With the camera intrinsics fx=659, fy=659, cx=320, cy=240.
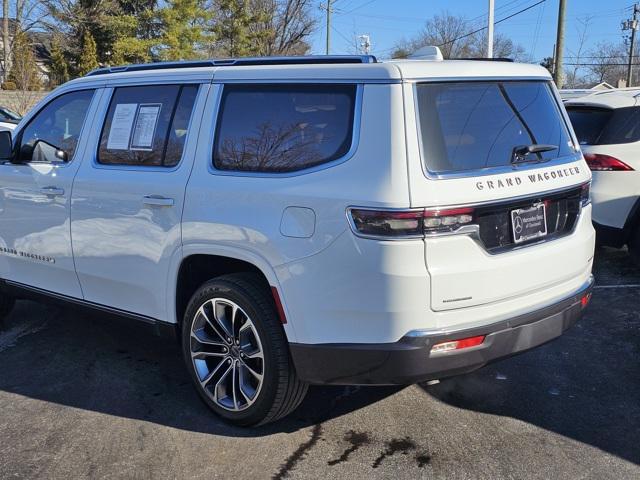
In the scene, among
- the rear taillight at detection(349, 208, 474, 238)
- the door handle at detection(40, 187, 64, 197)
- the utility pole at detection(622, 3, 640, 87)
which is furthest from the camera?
the utility pole at detection(622, 3, 640, 87)

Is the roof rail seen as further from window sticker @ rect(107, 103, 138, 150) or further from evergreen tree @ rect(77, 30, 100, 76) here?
evergreen tree @ rect(77, 30, 100, 76)

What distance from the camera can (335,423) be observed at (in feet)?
12.0

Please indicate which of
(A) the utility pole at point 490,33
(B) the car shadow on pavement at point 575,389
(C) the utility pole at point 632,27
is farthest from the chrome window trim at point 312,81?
(C) the utility pole at point 632,27

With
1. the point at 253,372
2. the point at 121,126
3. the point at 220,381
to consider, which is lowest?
the point at 220,381

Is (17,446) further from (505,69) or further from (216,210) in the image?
(505,69)

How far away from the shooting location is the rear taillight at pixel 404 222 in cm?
280

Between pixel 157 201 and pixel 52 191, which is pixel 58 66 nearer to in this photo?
pixel 52 191

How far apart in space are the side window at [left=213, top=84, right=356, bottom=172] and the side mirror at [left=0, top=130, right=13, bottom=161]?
1955 mm

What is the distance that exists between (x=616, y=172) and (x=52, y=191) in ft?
15.8

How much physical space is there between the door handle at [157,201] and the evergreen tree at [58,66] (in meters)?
32.9

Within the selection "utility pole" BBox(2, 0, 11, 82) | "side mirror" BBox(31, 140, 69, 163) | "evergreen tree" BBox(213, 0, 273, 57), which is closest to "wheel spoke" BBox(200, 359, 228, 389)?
"side mirror" BBox(31, 140, 69, 163)

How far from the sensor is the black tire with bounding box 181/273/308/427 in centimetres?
328

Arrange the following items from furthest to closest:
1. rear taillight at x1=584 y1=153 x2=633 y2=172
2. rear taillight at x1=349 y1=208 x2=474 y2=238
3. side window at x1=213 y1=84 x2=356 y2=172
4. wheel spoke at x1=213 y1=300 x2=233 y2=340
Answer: rear taillight at x1=584 y1=153 x2=633 y2=172 → wheel spoke at x1=213 y1=300 x2=233 y2=340 → side window at x1=213 y1=84 x2=356 y2=172 → rear taillight at x1=349 y1=208 x2=474 y2=238

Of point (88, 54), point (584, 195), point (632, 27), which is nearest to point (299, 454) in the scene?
point (584, 195)
